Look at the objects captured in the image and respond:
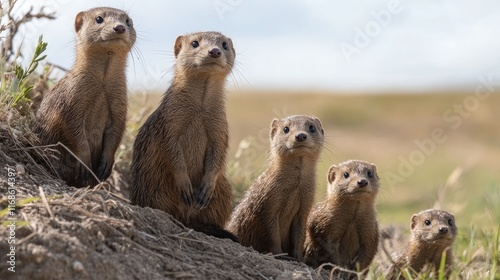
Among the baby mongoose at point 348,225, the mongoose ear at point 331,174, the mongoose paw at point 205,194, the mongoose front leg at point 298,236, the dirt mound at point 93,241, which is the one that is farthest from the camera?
the mongoose ear at point 331,174

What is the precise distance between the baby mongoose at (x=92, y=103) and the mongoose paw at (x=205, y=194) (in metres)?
0.81

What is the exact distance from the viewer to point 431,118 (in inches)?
1772

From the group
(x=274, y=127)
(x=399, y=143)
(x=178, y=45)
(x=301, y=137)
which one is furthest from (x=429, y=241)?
(x=399, y=143)

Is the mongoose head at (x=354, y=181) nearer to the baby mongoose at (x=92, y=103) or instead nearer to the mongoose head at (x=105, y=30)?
the baby mongoose at (x=92, y=103)

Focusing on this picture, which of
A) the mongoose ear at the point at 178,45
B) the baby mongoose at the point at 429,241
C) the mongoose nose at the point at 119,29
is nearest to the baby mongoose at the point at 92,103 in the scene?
the mongoose nose at the point at 119,29

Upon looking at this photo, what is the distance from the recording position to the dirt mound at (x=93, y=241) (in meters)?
3.95

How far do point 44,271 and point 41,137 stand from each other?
259 cm

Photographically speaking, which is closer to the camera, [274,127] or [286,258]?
[286,258]

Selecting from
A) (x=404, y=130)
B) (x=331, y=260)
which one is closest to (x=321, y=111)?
(x=404, y=130)

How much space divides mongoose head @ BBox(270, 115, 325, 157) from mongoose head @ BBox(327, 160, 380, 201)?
1.36ft

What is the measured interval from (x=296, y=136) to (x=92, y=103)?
5.81 feet

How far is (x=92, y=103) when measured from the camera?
20.5 feet

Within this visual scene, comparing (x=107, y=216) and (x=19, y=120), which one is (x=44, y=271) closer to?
(x=107, y=216)

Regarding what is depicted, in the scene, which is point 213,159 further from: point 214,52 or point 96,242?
point 96,242
